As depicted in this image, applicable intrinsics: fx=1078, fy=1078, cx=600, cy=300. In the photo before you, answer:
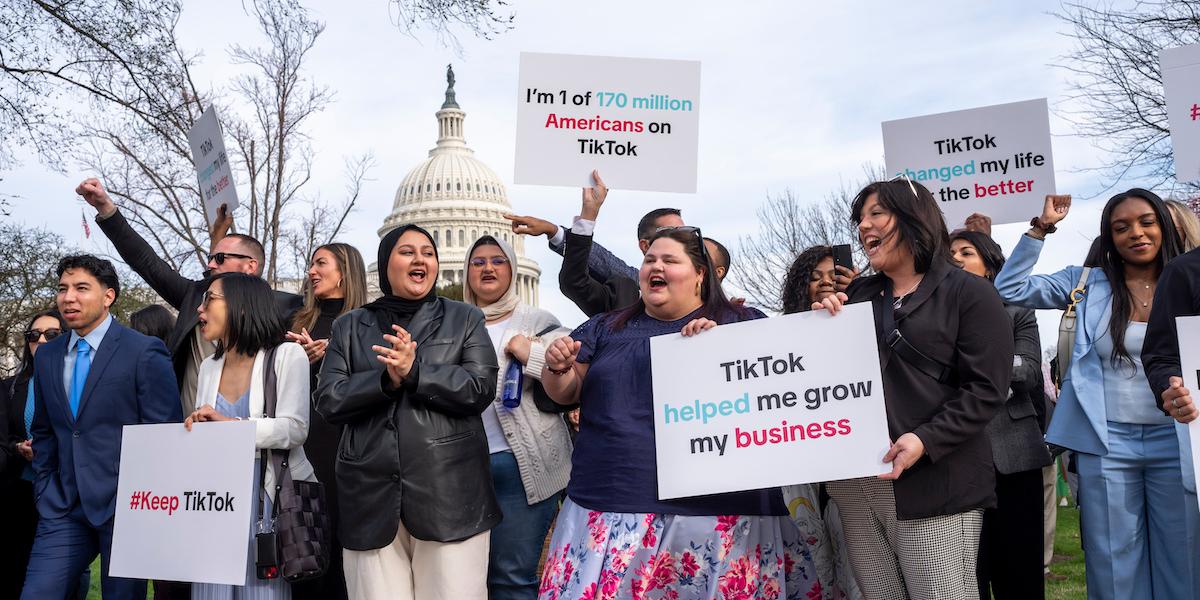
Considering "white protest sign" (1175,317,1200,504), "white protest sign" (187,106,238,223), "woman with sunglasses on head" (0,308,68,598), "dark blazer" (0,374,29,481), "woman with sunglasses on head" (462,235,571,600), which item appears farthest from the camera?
"white protest sign" (187,106,238,223)

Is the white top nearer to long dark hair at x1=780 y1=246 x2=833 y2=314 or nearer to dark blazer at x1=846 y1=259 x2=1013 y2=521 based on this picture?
long dark hair at x1=780 y1=246 x2=833 y2=314

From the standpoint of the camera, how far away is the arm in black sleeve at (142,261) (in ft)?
21.4

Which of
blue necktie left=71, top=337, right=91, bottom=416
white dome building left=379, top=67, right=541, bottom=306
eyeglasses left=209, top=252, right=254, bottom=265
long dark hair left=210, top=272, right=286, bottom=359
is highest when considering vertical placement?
white dome building left=379, top=67, right=541, bottom=306

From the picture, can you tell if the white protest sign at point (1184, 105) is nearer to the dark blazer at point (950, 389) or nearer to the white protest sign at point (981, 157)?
the white protest sign at point (981, 157)

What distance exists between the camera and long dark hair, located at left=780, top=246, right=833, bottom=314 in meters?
5.86

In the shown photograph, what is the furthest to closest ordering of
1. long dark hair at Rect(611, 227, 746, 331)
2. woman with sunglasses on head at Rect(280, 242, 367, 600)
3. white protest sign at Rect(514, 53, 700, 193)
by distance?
white protest sign at Rect(514, 53, 700, 193) < woman with sunglasses on head at Rect(280, 242, 367, 600) < long dark hair at Rect(611, 227, 746, 331)

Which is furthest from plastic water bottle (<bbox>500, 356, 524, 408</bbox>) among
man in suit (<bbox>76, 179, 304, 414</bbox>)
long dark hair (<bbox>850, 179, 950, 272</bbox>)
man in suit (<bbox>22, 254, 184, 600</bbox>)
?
long dark hair (<bbox>850, 179, 950, 272</bbox>)

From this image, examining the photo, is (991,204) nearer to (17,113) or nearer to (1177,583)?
(1177,583)

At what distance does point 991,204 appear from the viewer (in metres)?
6.38

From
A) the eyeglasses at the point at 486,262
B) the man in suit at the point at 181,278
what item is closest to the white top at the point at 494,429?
the eyeglasses at the point at 486,262

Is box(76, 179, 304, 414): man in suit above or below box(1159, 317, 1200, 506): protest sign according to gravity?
above

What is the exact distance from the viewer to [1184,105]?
526 cm

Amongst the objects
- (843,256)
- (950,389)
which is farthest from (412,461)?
(950,389)

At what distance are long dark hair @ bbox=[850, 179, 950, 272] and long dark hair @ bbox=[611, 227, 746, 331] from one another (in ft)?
2.60
